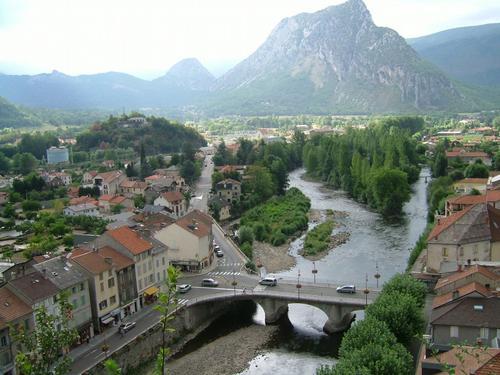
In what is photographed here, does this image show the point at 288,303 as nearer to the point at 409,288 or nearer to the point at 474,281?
the point at 409,288

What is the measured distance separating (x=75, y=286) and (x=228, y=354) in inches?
433

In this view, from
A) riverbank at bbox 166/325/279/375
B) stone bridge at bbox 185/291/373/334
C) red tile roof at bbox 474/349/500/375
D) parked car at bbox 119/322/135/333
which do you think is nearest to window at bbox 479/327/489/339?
red tile roof at bbox 474/349/500/375

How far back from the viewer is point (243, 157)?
121m

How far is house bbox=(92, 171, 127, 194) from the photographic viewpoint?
92.6 meters

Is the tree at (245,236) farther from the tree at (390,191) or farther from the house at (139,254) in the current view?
the tree at (390,191)

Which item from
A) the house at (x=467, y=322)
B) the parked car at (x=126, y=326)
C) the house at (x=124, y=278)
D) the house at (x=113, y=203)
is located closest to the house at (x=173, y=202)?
the house at (x=113, y=203)

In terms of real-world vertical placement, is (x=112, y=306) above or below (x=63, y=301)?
below

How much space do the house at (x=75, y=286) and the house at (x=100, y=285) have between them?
0.43 meters

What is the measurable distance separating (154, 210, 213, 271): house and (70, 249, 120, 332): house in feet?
36.9

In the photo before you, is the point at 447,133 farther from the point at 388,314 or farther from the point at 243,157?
the point at 388,314

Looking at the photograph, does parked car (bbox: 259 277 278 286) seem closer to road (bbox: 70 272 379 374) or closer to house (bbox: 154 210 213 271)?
road (bbox: 70 272 379 374)

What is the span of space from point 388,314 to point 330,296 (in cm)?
926

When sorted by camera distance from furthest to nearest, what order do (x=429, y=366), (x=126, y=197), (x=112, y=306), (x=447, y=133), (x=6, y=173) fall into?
1. (x=447, y=133)
2. (x=6, y=173)
3. (x=126, y=197)
4. (x=112, y=306)
5. (x=429, y=366)

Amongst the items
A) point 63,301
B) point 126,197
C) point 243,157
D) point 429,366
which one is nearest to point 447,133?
point 243,157
